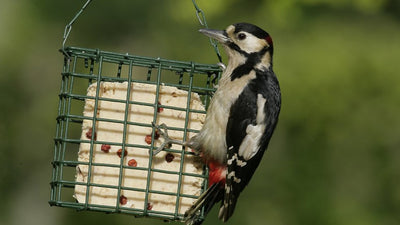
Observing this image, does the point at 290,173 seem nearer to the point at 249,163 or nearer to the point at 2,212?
the point at 249,163

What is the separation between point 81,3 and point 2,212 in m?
3.00


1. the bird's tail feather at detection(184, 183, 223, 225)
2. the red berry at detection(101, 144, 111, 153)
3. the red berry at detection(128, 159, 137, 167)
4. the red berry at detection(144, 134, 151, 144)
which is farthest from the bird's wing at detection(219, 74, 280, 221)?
the red berry at detection(101, 144, 111, 153)

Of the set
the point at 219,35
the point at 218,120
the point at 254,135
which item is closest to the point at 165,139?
the point at 218,120

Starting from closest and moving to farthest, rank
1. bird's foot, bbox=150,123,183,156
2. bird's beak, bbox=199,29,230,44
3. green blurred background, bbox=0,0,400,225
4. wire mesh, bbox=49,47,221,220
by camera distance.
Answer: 1. wire mesh, bbox=49,47,221,220
2. bird's foot, bbox=150,123,183,156
3. bird's beak, bbox=199,29,230,44
4. green blurred background, bbox=0,0,400,225

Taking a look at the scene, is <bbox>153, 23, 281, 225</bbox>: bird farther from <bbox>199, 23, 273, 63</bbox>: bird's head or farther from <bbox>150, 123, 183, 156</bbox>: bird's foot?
<bbox>199, 23, 273, 63</bbox>: bird's head

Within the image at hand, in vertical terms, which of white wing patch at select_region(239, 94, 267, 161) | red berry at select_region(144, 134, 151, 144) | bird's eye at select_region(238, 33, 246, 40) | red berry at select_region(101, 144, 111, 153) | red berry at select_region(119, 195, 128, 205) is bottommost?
red berry at select_region(119, 195, 128, 205)

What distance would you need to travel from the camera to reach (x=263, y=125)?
5.53 meters

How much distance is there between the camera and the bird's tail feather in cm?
545

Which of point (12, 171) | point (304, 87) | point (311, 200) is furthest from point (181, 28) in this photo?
point (12, 171)

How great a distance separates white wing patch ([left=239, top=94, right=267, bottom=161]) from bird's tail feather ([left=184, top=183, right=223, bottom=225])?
12.5 inches

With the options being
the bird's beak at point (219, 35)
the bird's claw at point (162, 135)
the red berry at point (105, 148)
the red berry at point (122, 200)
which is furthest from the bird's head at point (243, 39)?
the red berry at point (122, 200)

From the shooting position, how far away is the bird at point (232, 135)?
5.45 meters

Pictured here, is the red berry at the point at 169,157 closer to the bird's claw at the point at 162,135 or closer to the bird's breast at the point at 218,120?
the bird's claw at the point at 162,135

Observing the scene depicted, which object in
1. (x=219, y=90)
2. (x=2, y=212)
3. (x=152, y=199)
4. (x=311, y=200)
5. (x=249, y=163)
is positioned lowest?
(x=2, y=212)
